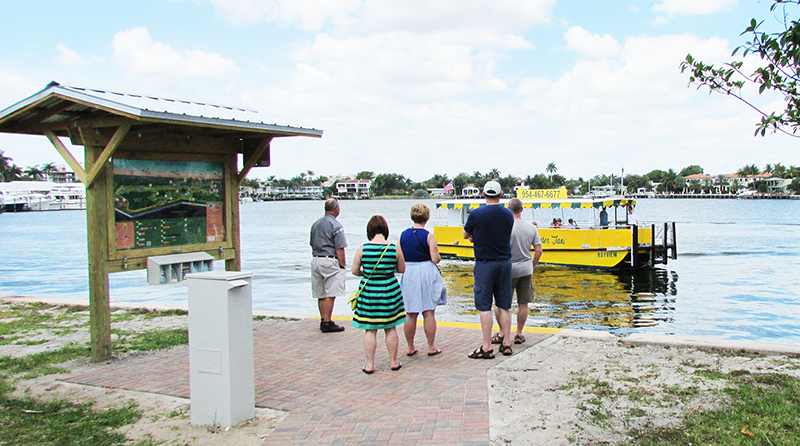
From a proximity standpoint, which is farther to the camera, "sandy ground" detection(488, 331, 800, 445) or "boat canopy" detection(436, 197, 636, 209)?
"boat canopy" detection(436, 197, 636, 209)

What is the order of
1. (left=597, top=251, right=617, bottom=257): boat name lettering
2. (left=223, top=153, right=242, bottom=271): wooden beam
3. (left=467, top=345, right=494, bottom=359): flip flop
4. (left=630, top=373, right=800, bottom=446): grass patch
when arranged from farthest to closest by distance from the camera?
(left=597, top=251, right=617, bottom=257): boat name lettering, (left=223, top=153, right=242, bottom=271): wooden beam, (left=467, top=345, right=494, bottom=359): flip flop, (left=630, top=373, right=800, bottom=446): grass patch

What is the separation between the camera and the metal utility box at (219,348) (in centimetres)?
429

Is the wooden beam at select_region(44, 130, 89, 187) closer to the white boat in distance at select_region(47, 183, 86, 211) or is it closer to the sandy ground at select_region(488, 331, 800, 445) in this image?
the sandy ground at select_region(488, 331, 800, 445)

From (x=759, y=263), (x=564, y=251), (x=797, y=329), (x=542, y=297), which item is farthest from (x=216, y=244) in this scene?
(x=759, y=263)

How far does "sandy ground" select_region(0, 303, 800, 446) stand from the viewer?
4.16 meters

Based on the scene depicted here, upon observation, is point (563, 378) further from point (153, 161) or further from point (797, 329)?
point (797, 329)

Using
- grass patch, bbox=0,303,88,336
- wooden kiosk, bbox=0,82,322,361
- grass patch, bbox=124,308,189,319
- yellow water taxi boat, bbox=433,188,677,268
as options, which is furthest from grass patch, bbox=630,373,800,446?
yellow water taxi boat, bbox=433,188,677,268

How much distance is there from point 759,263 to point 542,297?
51.1 feet

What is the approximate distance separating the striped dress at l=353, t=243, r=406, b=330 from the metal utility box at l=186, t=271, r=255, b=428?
1.41 m

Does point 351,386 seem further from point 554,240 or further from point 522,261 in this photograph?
point 554,240

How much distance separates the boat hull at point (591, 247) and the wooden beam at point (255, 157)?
13849mm

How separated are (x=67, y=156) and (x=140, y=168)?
725 mm

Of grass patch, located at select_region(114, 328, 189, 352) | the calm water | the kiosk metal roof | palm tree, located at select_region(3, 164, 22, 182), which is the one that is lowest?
the calm water

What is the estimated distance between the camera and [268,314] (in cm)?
870
